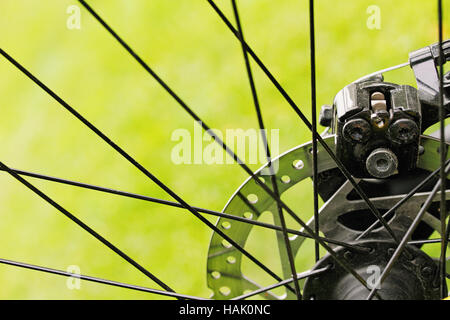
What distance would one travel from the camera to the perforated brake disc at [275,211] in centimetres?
88

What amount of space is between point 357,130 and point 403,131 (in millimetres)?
44

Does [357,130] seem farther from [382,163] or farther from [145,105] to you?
[145,105]

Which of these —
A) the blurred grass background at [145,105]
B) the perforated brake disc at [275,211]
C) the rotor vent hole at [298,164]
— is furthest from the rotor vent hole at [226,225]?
the blurred grass background at [145,105]

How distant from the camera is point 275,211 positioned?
3.13ft

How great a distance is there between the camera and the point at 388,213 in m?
0.85

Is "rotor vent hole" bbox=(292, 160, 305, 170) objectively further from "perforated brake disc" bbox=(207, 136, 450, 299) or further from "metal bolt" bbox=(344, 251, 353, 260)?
"metal bolt" bbox=(344, 251, 353, 260)

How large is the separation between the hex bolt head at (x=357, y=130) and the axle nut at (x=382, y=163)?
0.7 inches

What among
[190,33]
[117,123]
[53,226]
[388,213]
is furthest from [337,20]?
[388,213]

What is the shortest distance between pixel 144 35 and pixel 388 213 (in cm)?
94

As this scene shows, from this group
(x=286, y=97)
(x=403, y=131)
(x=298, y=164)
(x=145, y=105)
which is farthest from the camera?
(x=145, y=105)

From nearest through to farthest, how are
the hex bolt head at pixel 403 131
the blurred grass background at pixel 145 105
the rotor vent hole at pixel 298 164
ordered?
the hex bolt head at pixel 403 131 → the rotor vent hole at pixel 298 164 → the blurred grass background at pixel 145 105

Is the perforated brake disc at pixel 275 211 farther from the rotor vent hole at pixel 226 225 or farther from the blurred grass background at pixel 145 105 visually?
the blurred grass background at pixel 145 105

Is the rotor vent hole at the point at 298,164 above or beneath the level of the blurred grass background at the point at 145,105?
beneath

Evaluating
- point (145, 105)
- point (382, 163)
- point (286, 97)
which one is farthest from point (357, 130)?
point (145, 105)
